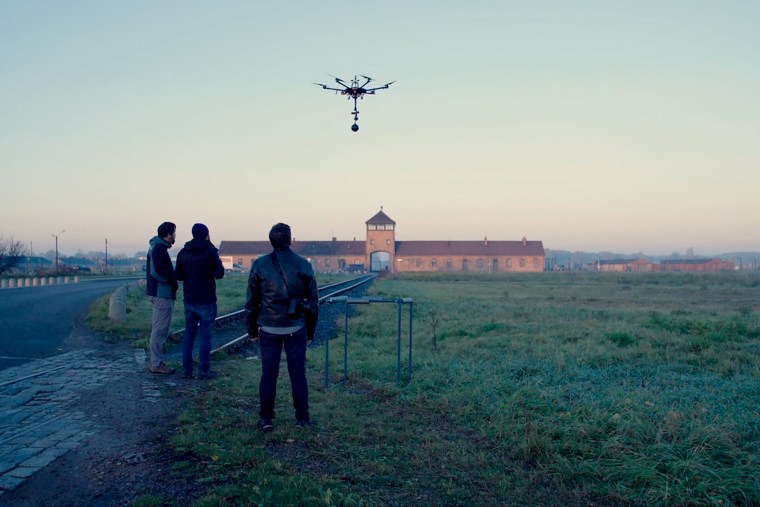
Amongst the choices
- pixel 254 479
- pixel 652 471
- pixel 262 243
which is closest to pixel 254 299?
pixel 254 479

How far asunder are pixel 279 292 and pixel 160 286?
3116 millimetres

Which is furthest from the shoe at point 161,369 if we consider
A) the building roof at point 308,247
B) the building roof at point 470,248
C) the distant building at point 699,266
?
the distant building at point 699,266

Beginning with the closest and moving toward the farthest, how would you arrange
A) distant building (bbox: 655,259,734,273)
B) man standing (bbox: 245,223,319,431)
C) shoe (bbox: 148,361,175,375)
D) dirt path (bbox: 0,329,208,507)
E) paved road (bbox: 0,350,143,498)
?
1. dirt path (bbox: 0,329,208,507)
2. paved road (bbox: 0,350,143,498)
3. man standing (bbox: 245,223,319,431)
4. shoe (bbox: 148,361,175,375)
5. distant building (bbox: 655,259,734,273)

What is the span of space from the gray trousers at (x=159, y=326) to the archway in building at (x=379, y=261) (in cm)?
9197

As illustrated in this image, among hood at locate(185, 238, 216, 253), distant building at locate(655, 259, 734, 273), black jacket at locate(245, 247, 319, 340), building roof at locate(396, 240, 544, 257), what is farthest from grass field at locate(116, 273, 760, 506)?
distant building at locate(655, 259, 734, 273)

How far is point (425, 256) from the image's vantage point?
10444 cm

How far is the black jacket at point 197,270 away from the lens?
296 inches

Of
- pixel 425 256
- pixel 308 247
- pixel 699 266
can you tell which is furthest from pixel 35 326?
pixel 699 266

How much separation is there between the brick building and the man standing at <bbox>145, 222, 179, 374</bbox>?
9180 centimetres

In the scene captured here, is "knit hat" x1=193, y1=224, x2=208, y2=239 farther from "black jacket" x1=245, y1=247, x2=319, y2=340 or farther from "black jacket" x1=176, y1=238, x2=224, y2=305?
"black jacket" x1=245, y1=247, x2=319, y2=340

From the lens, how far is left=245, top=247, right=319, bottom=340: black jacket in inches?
212

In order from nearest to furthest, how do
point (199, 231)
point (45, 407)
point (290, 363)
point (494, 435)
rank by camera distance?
point (494, 435) < point (290, 363) < point (45, 407) < point (199, 231)

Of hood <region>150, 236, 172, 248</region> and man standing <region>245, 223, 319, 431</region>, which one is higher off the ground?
hood <region>150, 236, 172, 248</region>

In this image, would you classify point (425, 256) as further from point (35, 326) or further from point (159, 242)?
point (159, 242)
